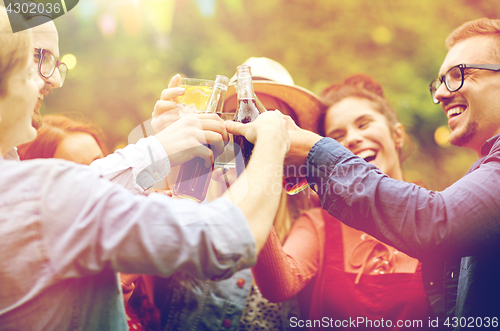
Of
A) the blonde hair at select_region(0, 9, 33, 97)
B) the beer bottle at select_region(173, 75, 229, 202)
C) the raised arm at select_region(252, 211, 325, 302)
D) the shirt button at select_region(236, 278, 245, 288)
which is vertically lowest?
the shirt button at select_region(236, 278, 245, 288)

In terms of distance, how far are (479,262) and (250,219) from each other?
0.95 metres

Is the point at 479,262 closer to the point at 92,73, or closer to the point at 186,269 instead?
the point at 186,269

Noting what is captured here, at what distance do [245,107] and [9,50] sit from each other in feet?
2.50

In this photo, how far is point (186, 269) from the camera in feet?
2.26

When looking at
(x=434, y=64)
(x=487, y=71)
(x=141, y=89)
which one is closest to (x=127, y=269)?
(x=487, y=71)

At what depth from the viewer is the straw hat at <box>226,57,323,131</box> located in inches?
75.5

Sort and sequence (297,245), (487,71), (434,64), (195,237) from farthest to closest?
1. (434,64)
2. (297,245)
3. (487,71)
4. (195,237)

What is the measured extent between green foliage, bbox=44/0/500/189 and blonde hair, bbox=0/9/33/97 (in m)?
2.15

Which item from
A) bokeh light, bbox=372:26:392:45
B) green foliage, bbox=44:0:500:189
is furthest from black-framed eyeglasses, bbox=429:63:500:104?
bokeh light, bbox=372:26:392:45

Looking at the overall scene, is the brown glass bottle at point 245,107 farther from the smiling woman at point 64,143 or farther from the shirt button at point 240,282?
the smiling woman at point 64,143

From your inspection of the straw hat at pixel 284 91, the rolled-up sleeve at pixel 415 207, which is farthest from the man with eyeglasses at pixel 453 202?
the straw hat at pixel 284 91

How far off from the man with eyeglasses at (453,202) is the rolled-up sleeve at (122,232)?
50cm

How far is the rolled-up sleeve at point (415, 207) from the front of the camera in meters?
0.98

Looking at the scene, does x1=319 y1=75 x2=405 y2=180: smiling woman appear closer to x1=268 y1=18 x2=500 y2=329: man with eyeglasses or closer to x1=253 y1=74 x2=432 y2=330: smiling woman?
x1=253 y1=74 x2=432 y2=330: smiling woman
